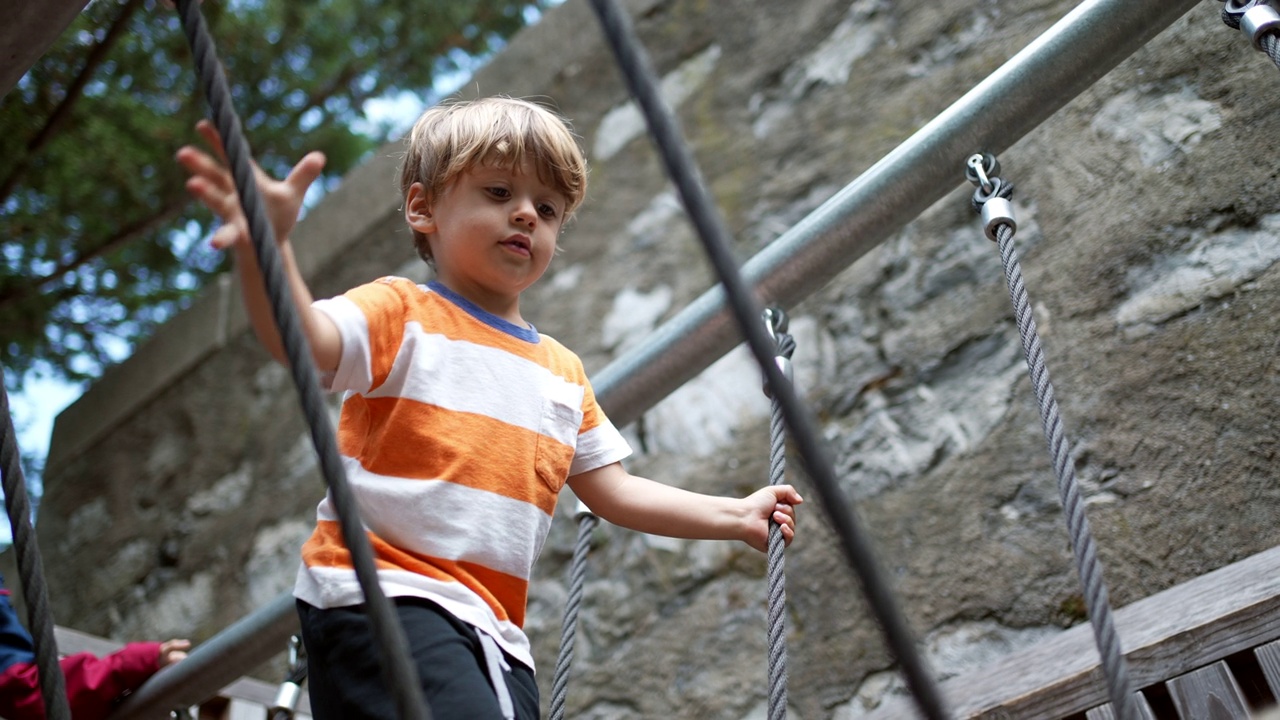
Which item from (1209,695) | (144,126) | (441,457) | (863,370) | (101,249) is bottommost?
(1209,695)

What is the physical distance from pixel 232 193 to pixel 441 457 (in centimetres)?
36

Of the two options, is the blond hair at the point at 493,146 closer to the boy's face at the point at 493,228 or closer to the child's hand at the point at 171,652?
the boy's face at the point at 493,228

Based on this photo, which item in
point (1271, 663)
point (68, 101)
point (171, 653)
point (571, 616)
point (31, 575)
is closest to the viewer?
point (31, 575)

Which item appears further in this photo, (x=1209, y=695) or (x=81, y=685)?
(x=81, y=685)

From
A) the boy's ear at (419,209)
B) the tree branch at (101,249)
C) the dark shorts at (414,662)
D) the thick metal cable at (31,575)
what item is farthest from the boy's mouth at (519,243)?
the tree branch at (101,249)

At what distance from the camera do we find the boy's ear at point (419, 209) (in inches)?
50.1

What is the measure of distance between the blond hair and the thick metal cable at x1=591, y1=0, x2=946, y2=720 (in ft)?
1.94

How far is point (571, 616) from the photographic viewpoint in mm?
1460

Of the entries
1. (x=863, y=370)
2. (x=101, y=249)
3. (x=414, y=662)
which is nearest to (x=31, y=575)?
(x=414, y=662)

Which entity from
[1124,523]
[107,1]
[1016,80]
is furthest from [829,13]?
[107,1]

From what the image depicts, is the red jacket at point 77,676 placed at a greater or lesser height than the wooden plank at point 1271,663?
greater

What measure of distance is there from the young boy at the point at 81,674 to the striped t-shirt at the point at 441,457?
0.79 m

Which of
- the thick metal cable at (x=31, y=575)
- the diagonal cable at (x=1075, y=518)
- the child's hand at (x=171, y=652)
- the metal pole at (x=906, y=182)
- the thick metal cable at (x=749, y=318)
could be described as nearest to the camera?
the thick metal cable at (x=749, y=318)

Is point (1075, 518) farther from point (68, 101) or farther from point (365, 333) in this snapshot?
point (68, 101)
